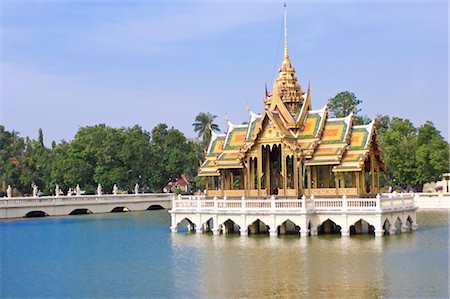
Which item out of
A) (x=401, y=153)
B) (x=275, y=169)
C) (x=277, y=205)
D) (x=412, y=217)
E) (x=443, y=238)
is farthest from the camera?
(x=401, y=153)

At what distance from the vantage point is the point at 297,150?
1464 inches

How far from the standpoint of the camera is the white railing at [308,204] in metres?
33.9

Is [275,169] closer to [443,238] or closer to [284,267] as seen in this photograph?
[443,238]

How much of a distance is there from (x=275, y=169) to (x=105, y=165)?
3797cm

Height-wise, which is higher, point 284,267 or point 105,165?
point 105,165

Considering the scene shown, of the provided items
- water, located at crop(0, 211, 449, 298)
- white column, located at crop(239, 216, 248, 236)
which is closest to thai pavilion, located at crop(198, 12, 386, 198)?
white column, located at crop(239, 216, 248, 236)

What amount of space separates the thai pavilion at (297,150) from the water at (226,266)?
3.57 metres

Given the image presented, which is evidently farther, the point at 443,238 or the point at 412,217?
the point at 412,217

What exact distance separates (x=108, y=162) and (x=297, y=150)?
1689 inches

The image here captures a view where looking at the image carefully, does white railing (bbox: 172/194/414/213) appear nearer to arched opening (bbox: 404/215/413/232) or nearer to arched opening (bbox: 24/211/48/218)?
arched opening (bbox: 404/215/413/232)

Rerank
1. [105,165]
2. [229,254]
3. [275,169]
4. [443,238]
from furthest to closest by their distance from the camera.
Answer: [105,165]
[275,169]
[443,238]
[229,254]

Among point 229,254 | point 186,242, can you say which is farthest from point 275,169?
point 229,254

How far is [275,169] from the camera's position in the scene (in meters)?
43.0

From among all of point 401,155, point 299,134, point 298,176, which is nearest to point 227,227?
point 298,176
